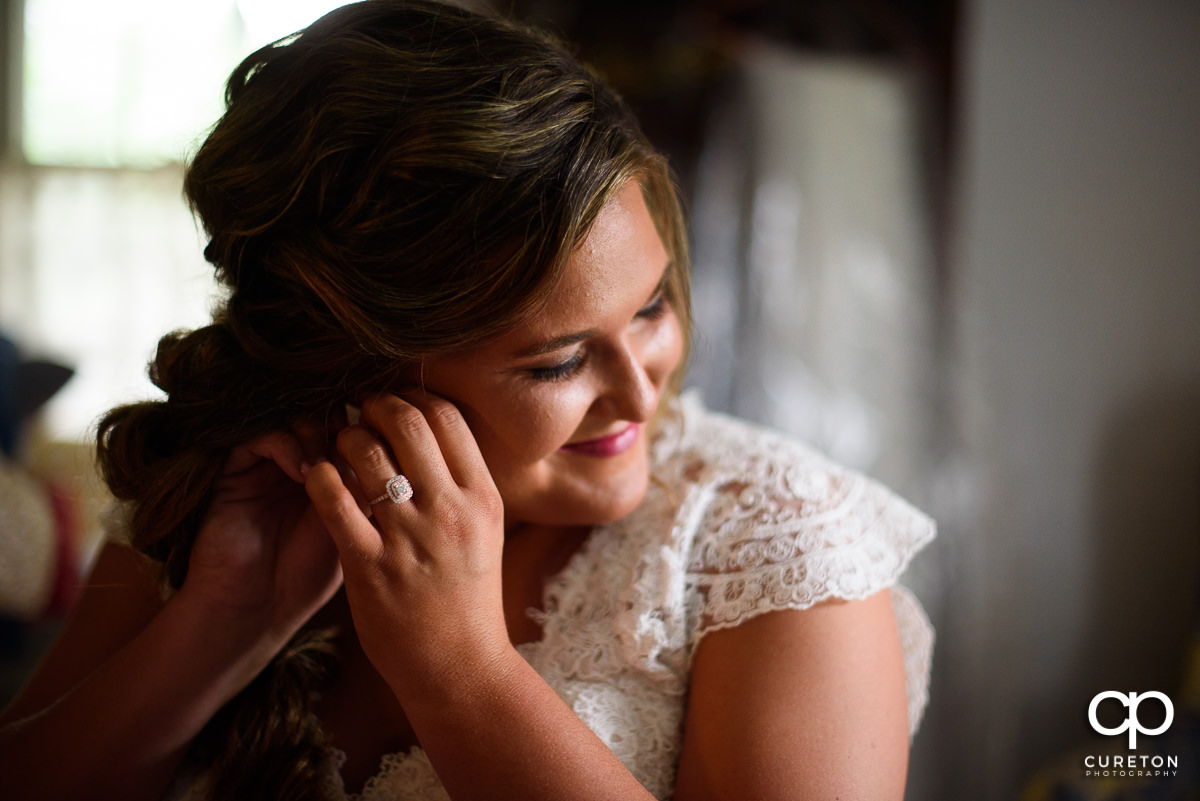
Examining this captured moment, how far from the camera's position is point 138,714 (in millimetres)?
1067

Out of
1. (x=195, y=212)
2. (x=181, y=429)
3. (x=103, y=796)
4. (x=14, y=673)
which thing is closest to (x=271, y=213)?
(x=195, y=212)

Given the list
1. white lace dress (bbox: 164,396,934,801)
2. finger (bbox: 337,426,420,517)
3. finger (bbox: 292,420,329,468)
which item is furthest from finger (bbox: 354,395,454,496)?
white lace dress (bbox: 164,396,934,801)

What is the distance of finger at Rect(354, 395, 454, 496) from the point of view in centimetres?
95

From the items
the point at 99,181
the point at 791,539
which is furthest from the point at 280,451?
the point at 99,181

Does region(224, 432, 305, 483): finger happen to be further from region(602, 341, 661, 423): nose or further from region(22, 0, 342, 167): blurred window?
region(22, 0, 342, 167): blurred window

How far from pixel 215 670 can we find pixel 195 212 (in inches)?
23.2

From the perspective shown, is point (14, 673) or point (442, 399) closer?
point (442, 399)

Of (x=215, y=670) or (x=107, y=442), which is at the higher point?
(x=107, y=442)

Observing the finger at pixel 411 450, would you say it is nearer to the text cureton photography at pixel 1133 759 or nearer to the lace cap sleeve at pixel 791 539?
the lace cap sleeve at pixel 791 539

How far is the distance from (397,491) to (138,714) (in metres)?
0.47

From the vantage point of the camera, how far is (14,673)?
188 centimetres

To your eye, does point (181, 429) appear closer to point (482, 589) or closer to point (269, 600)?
point (269, 600)

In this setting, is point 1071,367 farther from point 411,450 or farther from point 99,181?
point 99,181

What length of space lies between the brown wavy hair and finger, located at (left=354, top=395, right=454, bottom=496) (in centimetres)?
7
